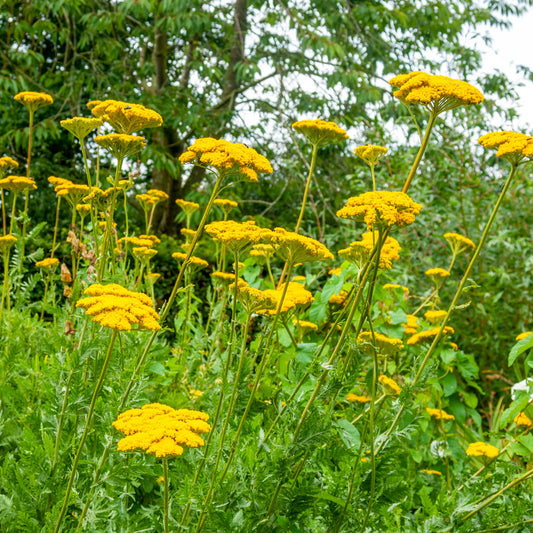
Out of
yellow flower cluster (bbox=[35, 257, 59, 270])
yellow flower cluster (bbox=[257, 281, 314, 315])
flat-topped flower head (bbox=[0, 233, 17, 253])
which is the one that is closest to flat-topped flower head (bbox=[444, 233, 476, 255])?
yellow flower cluster (bbox=[257, 281, 314, 315])

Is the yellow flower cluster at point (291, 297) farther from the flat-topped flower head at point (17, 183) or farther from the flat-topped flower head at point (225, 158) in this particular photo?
the flat-topped flower head at point (17, 183)

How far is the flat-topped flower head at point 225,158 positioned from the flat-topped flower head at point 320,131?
26cm

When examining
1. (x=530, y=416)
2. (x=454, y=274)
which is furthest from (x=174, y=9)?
(x=530, y=416)

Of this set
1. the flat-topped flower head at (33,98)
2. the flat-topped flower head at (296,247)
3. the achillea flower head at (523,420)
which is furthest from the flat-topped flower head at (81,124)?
the achillea flower head at (523,420)

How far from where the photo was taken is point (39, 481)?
5.63ft

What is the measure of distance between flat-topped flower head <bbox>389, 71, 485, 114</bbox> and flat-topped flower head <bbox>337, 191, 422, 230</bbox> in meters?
0.26

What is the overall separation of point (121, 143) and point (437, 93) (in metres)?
0.90

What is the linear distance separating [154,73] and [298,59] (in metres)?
2.36

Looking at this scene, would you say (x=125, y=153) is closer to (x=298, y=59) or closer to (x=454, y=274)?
(x=454, y=274)

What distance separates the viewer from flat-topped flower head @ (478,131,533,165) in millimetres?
1634

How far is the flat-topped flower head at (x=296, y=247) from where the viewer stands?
5.15 ft

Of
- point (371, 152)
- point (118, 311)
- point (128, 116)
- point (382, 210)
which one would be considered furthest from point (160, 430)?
point (371, 152)

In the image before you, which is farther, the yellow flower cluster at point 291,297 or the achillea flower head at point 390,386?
the achillea flower head at point 390,386

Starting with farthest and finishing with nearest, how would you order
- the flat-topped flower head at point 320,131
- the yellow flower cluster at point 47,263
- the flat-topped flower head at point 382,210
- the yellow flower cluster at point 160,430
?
the yellow flower cluster at point 47,263 < the flat-topped flower head at point 320,131 < the flat-topped flower head at point 382,210 < the yellow flower cluster at point 160,430
